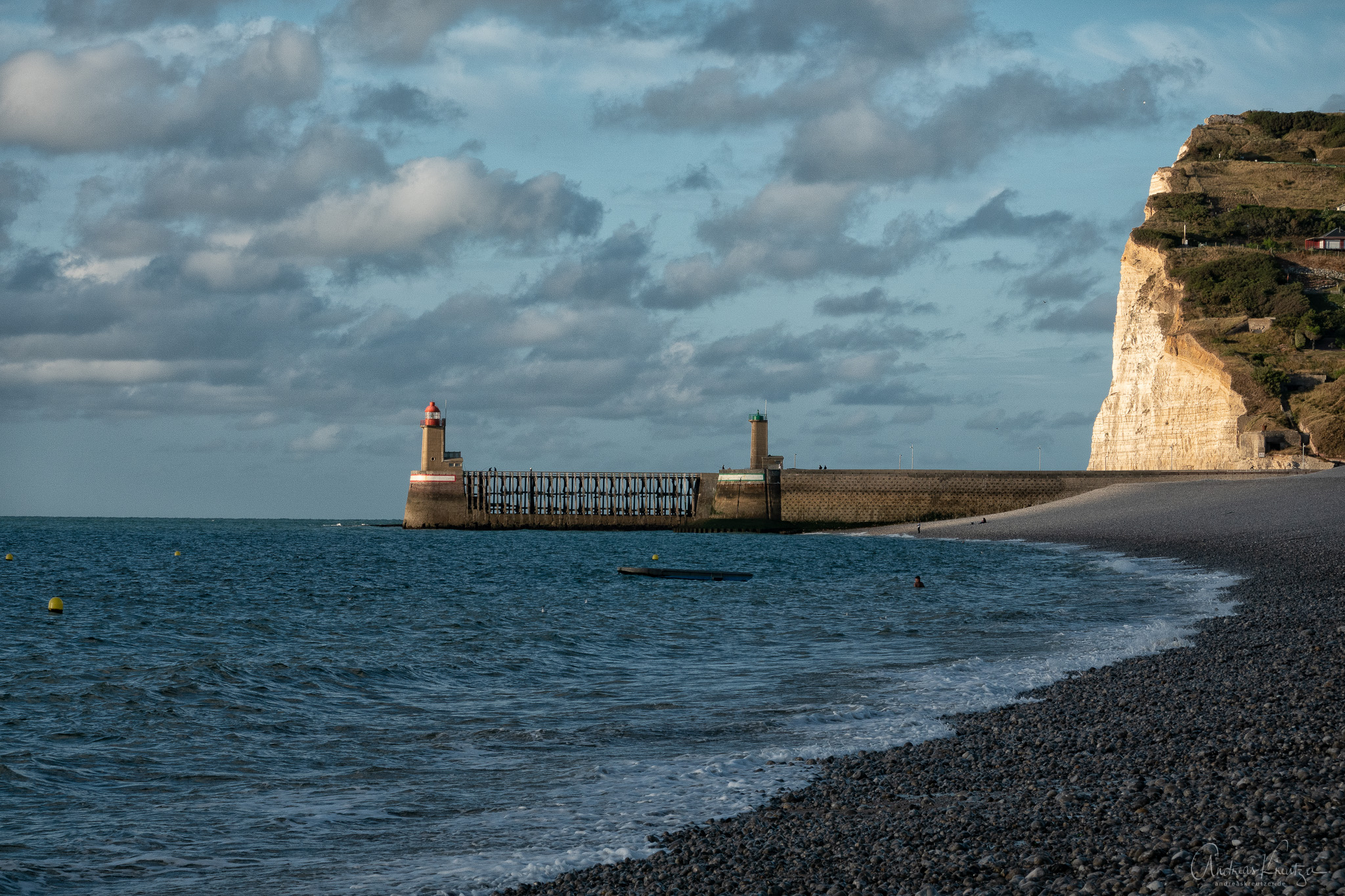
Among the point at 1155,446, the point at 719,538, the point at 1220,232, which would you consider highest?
the point at 1220,232

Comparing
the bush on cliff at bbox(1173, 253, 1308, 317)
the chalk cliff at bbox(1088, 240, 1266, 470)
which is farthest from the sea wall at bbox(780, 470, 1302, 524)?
the bush on cliff at bbox(1173, 253, 1308, 317)

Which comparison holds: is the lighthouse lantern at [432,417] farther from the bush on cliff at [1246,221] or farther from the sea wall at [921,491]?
the bush on cliff at [1246,221]

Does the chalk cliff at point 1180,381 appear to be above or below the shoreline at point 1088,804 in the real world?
above

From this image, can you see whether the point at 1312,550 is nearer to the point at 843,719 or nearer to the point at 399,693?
the point at 843,719

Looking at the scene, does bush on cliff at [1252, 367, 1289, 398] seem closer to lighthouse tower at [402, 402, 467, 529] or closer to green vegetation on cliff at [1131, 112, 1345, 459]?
green vegetation on cliff at [1131, 112, 1345, 459]

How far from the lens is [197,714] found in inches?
508

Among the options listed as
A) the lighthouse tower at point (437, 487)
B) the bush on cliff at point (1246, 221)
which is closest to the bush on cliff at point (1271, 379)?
the bush on cliff at point (1246, 221)

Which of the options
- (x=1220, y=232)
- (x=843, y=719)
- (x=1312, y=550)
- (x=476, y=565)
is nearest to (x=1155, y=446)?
(x=1220, y=232)

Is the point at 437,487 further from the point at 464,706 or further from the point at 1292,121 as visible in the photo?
the point at 1292,121

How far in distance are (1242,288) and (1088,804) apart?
253 ft

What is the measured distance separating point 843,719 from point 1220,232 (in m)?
86.2

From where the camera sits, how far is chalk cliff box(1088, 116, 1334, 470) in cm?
6197

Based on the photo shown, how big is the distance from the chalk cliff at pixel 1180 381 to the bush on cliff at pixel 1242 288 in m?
0.33

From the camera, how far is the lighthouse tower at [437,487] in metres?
82.6
